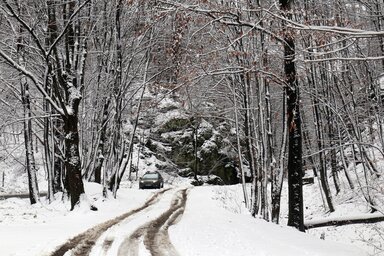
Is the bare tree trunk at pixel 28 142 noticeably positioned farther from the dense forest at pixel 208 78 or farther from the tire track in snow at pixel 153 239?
the tire track in snow at pixel 153 239

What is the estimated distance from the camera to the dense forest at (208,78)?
10711mm

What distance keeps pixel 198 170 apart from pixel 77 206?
33.3 meters

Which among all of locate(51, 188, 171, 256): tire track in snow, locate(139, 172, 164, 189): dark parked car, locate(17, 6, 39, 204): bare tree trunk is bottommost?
locate(139, 172, 164, 189): dark parked car

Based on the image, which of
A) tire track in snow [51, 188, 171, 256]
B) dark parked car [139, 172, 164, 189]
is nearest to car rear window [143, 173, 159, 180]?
dark parked car [139, 172, 164, 189]

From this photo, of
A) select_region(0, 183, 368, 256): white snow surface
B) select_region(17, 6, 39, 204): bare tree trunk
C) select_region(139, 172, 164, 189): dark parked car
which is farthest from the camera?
select_region(139, 172, 164, 189): dark parked car

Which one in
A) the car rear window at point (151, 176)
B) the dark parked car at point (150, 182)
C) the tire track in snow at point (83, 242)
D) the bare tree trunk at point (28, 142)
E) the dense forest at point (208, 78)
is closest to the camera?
the tire track in snow at point (83, 242)

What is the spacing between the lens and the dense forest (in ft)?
35.1

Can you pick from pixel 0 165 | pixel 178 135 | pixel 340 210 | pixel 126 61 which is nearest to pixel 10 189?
pixel 0 165

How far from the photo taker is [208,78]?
19328 mm

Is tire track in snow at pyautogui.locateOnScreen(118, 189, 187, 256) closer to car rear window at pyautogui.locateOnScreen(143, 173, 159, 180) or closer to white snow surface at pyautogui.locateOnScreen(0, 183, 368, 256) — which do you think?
white snow surface at pyautogui.locateOnScreen(0, 183, 368, 256)

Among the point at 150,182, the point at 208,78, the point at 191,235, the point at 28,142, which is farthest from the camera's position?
the point at 150,182

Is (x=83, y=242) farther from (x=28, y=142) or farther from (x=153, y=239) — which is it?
(x=28, y=142)

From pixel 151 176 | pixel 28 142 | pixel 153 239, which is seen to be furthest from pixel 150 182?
pixel 153 239

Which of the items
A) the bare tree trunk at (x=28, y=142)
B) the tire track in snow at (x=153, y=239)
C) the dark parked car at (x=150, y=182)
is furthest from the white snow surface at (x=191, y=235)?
the dark parked car at (x=150, y=182)
